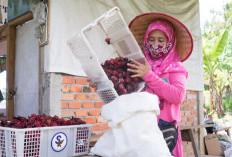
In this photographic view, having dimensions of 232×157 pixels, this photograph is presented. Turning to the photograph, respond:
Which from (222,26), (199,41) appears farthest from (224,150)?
(222,26)

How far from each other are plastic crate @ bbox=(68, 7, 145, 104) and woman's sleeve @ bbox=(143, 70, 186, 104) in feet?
0.54

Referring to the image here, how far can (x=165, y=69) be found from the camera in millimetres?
1549

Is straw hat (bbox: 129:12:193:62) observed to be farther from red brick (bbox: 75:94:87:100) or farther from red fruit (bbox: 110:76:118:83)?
red brick (bbox: 75:94:87:100)

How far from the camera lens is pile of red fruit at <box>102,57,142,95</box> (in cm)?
136

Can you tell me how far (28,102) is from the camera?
9.71ft

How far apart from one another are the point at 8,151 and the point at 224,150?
4842 millimetres

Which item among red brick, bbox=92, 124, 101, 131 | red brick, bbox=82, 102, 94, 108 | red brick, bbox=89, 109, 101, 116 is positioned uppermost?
red brick, bbox=82, 102, 94, 108

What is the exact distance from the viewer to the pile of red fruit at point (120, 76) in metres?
1.36

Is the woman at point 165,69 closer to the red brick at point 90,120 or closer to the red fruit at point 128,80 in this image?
the red fruit at point 128,80

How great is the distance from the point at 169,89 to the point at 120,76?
A: 29cm

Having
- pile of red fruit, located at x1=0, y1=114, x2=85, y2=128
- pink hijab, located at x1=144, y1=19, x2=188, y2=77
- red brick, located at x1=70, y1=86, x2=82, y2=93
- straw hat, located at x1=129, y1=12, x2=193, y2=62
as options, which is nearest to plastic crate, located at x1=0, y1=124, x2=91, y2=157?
pile of red fruit, located at x1=0, y1=114, x2=85, y2=128

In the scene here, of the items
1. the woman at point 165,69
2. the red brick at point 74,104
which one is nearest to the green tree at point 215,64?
the red brick at point 74,104

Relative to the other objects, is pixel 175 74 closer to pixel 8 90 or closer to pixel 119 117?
pixel 119 117

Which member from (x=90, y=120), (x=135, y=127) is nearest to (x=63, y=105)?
(x=90, y=120)
